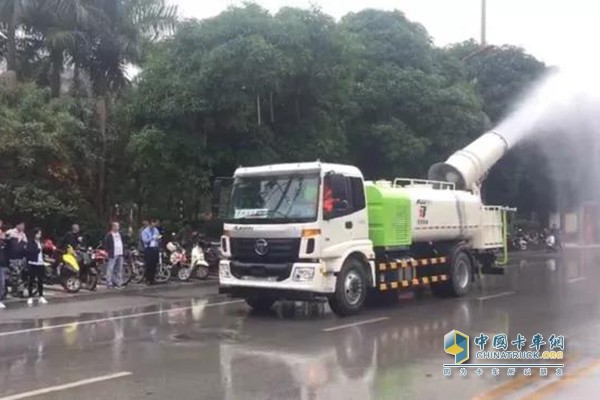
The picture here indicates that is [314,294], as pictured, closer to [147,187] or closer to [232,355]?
[232,355]

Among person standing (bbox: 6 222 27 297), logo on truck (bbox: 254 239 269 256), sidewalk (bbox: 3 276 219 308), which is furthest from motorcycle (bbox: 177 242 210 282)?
logo on truck (bbox: 254 239 269 256)

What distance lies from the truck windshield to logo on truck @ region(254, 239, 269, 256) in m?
0.37

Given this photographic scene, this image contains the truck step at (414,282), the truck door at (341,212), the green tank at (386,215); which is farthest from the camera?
the truck step at (414,282)

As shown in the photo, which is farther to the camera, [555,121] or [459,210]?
[555,121]

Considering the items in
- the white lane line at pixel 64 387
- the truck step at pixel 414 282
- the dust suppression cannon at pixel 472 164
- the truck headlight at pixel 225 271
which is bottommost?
the white lane line at pixel 64 387

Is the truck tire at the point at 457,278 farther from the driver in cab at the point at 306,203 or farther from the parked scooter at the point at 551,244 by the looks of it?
the parked scooter at the point at 551,244

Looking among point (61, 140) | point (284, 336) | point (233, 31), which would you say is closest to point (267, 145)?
point (233, 31)

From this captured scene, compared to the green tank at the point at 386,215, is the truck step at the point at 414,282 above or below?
below

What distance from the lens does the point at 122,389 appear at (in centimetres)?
777

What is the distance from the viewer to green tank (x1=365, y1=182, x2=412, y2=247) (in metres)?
14.5

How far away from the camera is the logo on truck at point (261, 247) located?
43.3 feet

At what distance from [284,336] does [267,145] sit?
1136 centimetres

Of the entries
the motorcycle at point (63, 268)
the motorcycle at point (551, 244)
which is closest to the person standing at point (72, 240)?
the motorcycle at point (63, 268)

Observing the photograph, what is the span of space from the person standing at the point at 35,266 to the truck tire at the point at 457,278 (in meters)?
8.65
